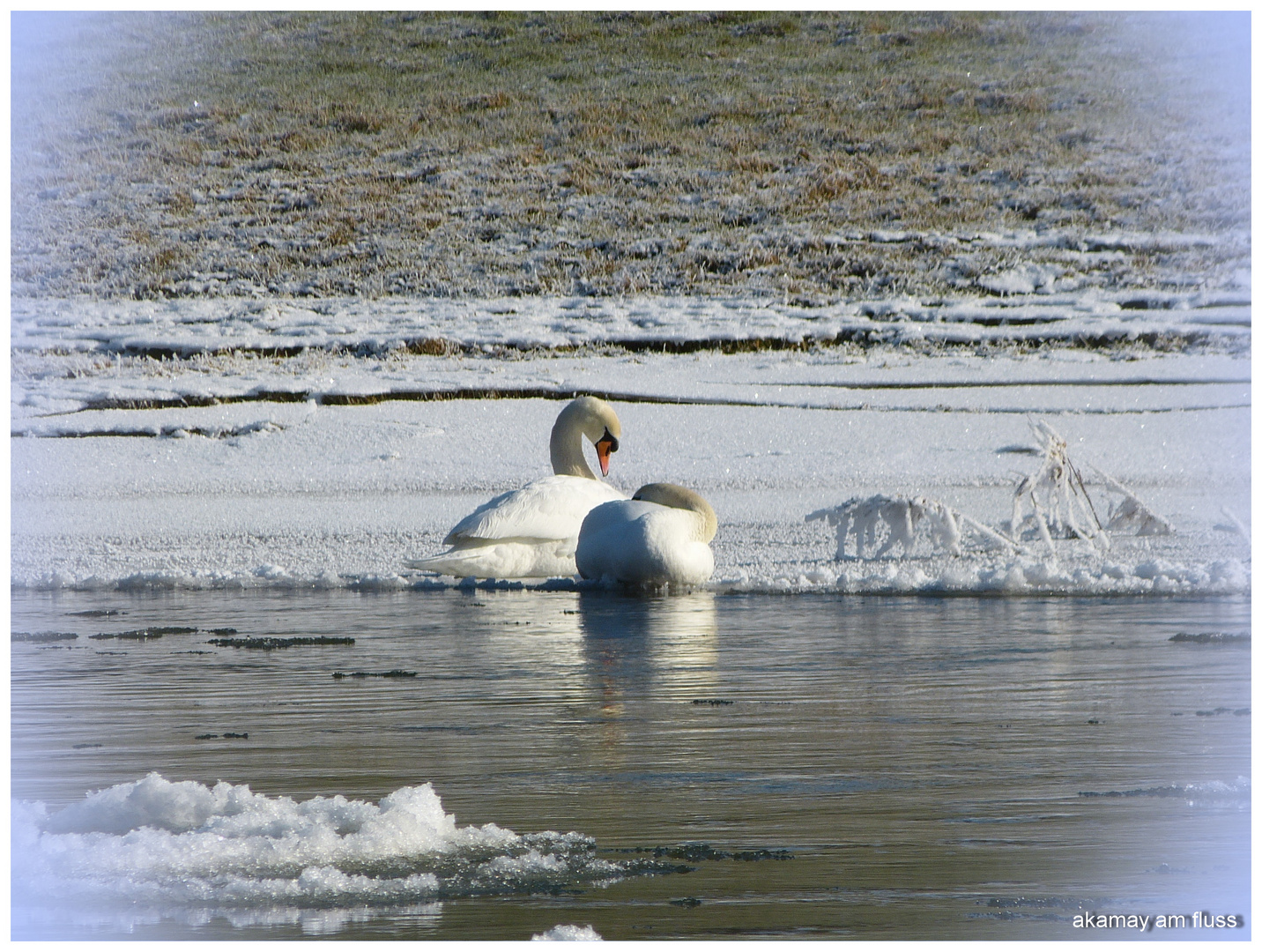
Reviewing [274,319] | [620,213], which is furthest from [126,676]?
[620,213]

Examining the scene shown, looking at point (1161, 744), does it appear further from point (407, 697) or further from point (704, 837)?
point (407, 697)

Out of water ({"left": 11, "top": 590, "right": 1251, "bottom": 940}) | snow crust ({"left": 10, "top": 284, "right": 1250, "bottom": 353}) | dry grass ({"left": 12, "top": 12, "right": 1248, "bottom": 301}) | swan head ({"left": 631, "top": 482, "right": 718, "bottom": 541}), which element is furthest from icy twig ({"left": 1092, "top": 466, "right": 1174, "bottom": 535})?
dry grass ({"left": 12, "top": 12, "right": 1248, "bottom": 301})

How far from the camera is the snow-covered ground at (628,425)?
7223mm

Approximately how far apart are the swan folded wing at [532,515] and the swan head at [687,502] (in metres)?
0.35

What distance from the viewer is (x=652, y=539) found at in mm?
6418

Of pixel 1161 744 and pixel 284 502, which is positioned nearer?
pixel 1161 744

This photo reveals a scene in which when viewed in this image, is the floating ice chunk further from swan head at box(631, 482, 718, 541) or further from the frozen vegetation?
swan head at box(631, 482, 718, 541)

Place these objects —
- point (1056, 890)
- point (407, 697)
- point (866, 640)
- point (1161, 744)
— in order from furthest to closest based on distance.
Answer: point (866, 640) < point (407, 697) < point (1161, 744) < point (1056, 890)

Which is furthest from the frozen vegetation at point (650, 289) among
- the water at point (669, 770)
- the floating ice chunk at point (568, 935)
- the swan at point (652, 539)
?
the floating ice chunk at point (568, 935)

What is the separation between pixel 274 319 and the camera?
649 inches

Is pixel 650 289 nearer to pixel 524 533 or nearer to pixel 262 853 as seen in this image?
pixel 524 533

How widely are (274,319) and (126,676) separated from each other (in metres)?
12.1

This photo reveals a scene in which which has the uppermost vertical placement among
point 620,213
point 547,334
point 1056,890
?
point 620,213

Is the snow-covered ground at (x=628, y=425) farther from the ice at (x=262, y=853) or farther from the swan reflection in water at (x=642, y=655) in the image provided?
the ice at (x=262, y=853)
